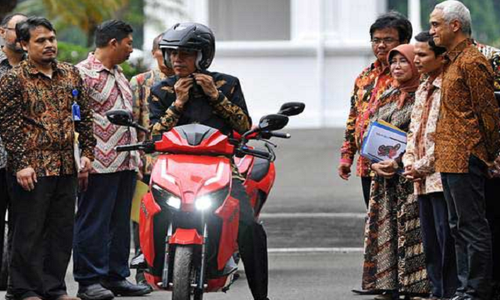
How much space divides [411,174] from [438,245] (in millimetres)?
545

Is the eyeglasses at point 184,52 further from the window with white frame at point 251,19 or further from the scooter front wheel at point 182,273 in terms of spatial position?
the window with white frame at point 251,19

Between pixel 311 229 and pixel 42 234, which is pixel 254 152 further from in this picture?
pixel 311 229

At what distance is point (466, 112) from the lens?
379 inches

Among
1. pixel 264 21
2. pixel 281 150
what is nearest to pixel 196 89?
pixel 281 150

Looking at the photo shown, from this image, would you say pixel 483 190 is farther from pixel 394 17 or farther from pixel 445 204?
pixel 394 17

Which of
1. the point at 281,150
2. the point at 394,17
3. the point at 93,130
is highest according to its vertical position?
the point at 394,17

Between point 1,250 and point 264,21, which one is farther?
point 264,21

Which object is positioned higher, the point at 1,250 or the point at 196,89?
the point at 196,89

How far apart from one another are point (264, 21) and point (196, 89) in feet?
68.6

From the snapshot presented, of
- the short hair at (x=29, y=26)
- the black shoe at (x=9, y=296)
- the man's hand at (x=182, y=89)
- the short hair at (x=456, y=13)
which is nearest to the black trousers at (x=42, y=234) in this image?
the black shoe at (x=9, y=296)

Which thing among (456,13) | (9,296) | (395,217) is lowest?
(9,296)

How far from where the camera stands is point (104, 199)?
447 inches

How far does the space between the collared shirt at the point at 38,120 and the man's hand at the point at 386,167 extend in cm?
205

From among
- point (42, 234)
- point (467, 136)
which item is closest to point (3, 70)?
point (42, 234)
